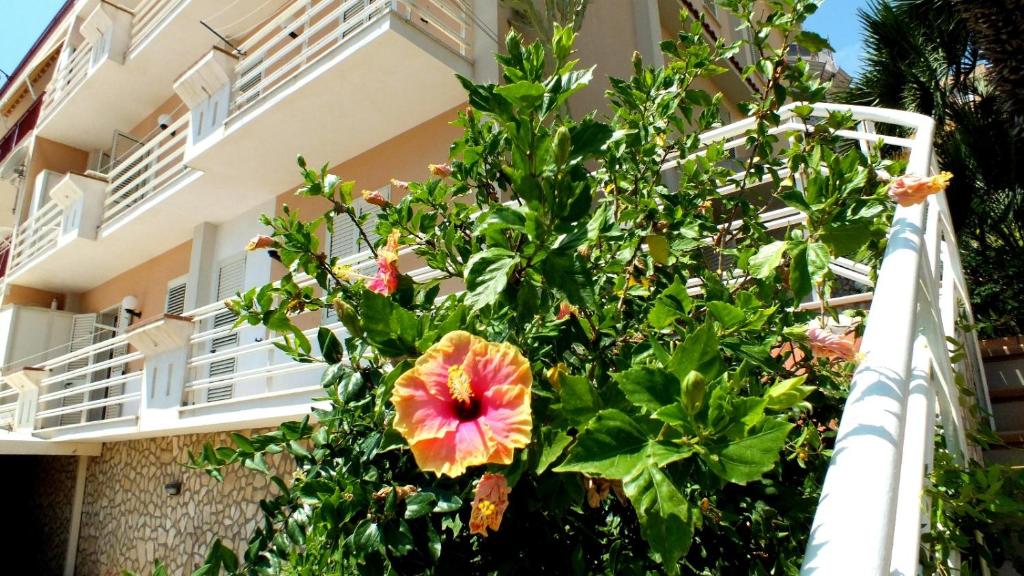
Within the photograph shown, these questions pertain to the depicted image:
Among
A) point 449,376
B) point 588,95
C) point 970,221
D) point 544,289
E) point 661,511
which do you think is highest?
point 588,95

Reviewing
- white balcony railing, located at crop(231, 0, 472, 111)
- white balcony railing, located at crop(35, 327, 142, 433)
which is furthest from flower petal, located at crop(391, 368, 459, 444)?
white balcony railing, located at crop(35, 327, 142, 433)

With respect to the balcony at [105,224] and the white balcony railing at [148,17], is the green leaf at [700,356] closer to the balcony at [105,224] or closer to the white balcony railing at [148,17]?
the balcony at [105,224]

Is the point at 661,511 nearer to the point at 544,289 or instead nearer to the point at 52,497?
the point at 544,289

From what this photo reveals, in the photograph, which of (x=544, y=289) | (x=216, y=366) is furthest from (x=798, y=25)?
(x=216, y=366)

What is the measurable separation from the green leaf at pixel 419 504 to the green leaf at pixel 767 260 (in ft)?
2.62

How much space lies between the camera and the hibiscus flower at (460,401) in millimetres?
993

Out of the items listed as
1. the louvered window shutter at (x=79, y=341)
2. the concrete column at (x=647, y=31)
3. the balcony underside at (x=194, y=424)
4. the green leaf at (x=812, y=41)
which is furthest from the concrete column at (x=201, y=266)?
the green leaf at (x=812, y=41)

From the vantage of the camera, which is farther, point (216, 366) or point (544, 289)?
point (216, 366)

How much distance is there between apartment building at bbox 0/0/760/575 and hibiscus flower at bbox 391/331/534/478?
341 cm

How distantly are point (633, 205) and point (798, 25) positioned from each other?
0.92m

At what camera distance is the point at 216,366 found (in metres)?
9.02

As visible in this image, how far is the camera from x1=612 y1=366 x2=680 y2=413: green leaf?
2.67 ft

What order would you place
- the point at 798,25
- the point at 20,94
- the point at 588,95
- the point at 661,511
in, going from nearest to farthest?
1. the point at 661,511
2. the point at 798,25
3. the point at 588,95
4. the point at 20,94

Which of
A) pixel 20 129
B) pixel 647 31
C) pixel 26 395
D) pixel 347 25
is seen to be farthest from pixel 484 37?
pixel 20 129
